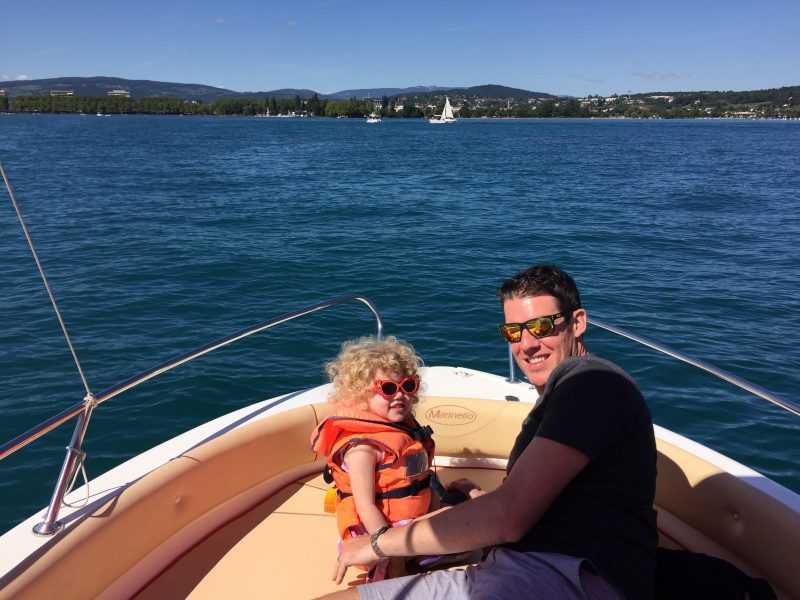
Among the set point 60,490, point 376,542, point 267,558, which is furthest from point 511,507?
point 60,490

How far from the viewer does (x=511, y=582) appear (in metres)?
1.69

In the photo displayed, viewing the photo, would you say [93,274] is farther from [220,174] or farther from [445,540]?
[220,174]

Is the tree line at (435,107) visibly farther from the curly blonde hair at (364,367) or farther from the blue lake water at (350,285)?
the curly blonde hair at (364,367)

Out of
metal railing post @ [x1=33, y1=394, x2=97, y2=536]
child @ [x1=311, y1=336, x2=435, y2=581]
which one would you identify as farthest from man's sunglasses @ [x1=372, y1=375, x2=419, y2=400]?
metal railing post @ [x1=33, y1=394, x2=97, y2=536]

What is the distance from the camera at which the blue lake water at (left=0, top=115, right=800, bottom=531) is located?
7.21 m

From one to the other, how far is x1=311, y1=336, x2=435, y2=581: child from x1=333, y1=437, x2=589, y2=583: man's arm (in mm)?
400

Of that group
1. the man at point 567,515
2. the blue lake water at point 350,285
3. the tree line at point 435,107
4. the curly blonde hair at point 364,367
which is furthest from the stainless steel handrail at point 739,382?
the tree line at point 435,107

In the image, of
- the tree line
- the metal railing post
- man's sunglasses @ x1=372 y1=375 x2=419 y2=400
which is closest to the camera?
the metal railing post

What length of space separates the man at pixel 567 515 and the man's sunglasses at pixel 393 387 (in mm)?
537

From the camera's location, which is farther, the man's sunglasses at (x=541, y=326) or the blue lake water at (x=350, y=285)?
the blue lake water at (x=350, y=285)

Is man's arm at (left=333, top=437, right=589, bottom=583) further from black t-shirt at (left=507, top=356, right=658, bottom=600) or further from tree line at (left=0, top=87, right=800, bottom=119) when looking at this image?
tree line at (left=0, top=87, right=800, bottom=119)

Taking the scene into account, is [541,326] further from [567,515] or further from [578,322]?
[567,515]

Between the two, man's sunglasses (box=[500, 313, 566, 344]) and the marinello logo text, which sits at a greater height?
man's sunglasses (box=[500, 313, 566, 344])

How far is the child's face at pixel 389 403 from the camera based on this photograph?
2.31m
